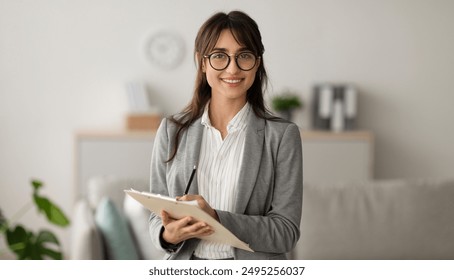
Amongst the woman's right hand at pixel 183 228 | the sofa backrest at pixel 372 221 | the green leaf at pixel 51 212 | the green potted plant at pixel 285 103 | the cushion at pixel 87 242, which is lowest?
the sofa backrest at pixel 372 221

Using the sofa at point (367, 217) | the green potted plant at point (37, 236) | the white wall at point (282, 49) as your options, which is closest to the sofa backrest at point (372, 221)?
the sofa at point (367, 217)

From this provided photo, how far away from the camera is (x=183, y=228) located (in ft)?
1.99

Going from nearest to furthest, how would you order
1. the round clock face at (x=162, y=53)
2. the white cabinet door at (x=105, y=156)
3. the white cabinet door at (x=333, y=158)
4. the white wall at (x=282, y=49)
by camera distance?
the white wall at (x=282, y=49) < the round clock face at (x=162, y=53) < the white cabinet door at (x=105, y=156) < the white cabinet door at (x=333, y=158)

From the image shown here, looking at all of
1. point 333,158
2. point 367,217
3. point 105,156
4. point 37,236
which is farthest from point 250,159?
point 333,158

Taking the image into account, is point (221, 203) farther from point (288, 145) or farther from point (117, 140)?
point (117, 140)

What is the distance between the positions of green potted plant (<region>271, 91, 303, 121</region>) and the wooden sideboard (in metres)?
0.20

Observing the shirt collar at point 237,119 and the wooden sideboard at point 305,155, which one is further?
the wooden sideboard at point 305,155

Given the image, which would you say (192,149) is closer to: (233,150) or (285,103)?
(233,150)

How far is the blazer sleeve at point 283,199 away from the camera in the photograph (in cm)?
63

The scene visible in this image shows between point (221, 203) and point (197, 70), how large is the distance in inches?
4.7

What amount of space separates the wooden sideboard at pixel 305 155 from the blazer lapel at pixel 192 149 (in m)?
1.81

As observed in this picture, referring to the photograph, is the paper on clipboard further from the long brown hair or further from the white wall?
the white wall

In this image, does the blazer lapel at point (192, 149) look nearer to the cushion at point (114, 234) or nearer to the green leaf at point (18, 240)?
the green leaf at point (18, 240)

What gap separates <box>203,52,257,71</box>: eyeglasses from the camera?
A: 2.02ft
